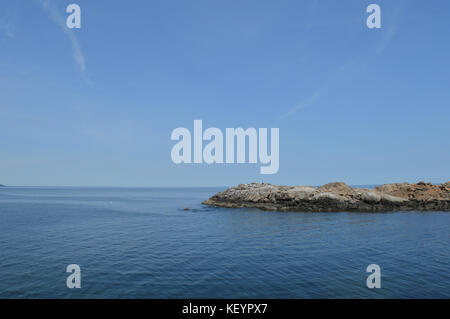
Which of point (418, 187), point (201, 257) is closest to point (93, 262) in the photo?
point (201, 257)

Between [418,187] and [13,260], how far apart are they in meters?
100

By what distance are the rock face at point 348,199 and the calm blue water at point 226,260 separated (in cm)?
2608

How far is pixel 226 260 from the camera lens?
28.8 metres

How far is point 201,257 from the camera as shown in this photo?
30.0m

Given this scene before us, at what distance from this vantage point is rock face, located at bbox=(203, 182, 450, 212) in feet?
246

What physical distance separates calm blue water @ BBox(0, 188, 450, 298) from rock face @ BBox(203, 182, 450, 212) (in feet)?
85.6

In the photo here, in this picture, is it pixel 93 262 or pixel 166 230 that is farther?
pixel 166 230

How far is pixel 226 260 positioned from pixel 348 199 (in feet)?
195

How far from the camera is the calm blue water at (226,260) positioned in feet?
69.0

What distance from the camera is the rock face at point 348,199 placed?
75.1 metres

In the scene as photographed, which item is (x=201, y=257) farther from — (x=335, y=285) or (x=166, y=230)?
(x=166, y=230)

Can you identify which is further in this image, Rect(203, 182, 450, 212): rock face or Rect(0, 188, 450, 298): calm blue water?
Rect(203, 182, 450, 212): rock face

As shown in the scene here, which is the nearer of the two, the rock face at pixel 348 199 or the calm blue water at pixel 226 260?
the calm blue water at pixel 226 260
